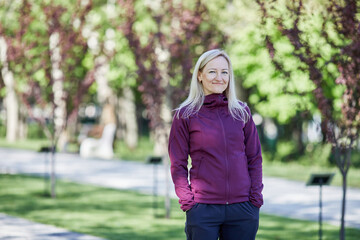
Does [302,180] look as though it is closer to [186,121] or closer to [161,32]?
[161,32]

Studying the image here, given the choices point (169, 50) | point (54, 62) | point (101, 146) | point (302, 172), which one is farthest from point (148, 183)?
point (101, 146)

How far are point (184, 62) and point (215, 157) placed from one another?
611 centimetres

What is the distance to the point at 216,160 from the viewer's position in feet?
13.7

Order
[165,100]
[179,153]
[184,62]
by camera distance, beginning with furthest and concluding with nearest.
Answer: [165,100], [184,62], [179,153]

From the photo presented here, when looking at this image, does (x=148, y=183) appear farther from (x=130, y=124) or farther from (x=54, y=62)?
(x=130, y=124)

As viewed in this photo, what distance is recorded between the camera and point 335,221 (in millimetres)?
10359

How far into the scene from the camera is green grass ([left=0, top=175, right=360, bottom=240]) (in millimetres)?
9000

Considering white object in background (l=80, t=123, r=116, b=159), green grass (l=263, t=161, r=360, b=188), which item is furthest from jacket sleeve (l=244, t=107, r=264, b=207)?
white object in background (l=80, t=123, r=116, b=159)

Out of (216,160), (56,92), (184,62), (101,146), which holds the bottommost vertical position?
(101,146)

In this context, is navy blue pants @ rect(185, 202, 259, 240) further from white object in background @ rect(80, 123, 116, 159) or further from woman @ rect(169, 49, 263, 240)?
white object in background @ rect(80, 123, 116, 159)

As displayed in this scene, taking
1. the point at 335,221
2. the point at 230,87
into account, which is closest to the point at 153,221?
the point at 335,221

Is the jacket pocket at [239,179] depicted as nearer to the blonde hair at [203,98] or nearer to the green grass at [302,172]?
the blonde hair at [203,98]

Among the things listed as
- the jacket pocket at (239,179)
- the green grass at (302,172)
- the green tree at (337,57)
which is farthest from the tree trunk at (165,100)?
the green grass at (302,172)

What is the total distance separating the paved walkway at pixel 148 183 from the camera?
1137 cm
